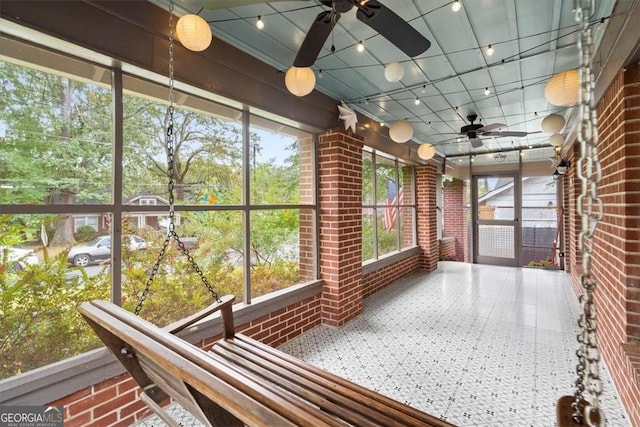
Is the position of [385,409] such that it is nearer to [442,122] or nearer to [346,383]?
[346,383]

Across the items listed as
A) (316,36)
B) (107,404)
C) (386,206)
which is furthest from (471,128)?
(107,404)

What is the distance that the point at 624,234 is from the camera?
6.56ft

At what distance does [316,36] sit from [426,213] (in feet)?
17.5

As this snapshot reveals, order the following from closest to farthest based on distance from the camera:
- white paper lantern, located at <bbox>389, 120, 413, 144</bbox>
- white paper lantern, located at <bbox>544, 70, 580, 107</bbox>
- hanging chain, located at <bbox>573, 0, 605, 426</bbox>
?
hanging chain, located at <bbox>573, 0, 605, 426</bbox> → white paper lantern, located at <bbox>544, 70, 580, 107</bbox> → white paper lantern, located at <bbox>389, 120, 413, 144</bbox>

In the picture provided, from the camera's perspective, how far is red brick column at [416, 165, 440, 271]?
646cm

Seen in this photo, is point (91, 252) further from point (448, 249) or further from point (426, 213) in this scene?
point (448, 249)

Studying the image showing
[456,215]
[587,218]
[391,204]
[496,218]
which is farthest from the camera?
[456,215]

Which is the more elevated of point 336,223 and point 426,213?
point 426,213

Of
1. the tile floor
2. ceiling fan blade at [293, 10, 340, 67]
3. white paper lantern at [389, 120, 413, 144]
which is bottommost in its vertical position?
the tile floor

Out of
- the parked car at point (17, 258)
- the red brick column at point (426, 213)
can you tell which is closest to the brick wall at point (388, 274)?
the red brick column at point (426, 213)

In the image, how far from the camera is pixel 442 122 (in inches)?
197

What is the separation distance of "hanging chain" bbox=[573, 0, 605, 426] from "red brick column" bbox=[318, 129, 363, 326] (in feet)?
8.94

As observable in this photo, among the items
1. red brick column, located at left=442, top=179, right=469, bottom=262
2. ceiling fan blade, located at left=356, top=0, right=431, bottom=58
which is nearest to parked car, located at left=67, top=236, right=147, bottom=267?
ceiling fan blade, located at left=356, top=0, right=431, bottom=58

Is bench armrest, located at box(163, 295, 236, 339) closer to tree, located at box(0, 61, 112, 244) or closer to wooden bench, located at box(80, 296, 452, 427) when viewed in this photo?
wooden bench, located at box(80, 296, 452, 427)
